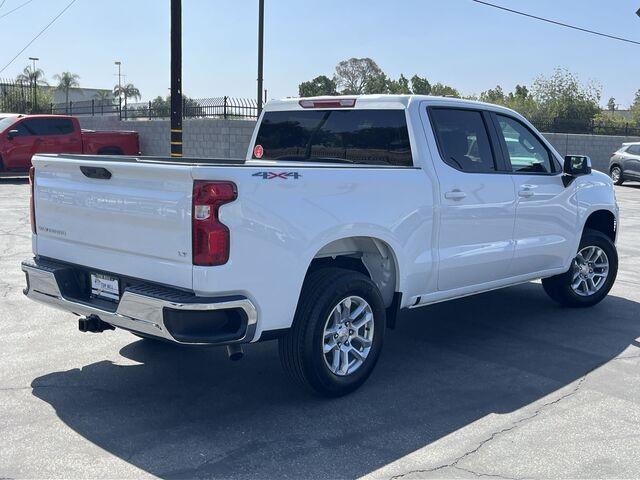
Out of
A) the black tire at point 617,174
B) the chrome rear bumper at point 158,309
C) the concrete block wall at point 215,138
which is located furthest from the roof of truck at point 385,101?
the black tire at point 617,174

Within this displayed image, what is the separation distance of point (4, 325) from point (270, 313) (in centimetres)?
328

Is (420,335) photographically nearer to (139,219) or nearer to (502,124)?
(502,124)

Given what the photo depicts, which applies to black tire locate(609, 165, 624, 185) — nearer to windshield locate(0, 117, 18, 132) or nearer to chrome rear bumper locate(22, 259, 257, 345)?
windshield locate(0, 117, 18, 132)

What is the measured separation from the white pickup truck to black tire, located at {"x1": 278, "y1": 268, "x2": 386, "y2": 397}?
11 millimetres

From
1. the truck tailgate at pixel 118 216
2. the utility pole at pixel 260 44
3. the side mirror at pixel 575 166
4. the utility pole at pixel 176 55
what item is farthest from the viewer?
the utility pole at pixel 260 44

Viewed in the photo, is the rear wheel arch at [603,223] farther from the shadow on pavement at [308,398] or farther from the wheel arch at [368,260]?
the wheel arch at [368,260]

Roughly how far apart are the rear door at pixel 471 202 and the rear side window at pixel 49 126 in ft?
57.4

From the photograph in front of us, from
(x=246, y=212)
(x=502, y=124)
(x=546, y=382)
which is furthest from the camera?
(x=502, y=124)

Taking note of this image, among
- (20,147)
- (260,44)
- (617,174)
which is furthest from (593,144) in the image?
(20,147)

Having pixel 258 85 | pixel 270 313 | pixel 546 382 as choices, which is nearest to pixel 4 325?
pixel 270 313

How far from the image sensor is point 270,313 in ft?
14.3

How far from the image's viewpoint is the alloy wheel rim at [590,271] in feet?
24.8

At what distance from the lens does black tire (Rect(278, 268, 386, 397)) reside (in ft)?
15.1

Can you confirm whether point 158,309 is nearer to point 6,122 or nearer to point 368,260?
point 368,260
